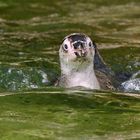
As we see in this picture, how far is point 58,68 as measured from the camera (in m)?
12.9

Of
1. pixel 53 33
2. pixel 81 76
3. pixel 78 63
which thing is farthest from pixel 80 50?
pixel 53 33

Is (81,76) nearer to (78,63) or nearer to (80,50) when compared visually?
(78,63)

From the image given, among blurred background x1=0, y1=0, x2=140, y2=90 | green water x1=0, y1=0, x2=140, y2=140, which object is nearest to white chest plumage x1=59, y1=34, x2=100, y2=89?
green water x1=0, y1=0, x2=140, y2=140

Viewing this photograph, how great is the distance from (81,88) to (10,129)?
2.66 meters

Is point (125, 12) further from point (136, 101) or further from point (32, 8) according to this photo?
point (136, 101)

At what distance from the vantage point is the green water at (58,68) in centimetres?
816

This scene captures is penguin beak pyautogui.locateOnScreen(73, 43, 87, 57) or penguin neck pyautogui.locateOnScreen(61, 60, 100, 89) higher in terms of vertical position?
penguin beak pyautogui.locateOnScreen(73, 43, 87, 57)

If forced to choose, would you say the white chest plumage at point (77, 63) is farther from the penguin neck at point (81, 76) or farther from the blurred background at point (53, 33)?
the blurred background at point (53, 33)

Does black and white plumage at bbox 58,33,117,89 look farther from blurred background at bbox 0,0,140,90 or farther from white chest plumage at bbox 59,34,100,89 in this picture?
blurred background at bbox 0,0,140,90

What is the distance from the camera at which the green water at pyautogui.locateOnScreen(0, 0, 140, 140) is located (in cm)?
816

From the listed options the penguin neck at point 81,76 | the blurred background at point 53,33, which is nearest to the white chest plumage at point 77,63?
the penguin neck at point 81,76

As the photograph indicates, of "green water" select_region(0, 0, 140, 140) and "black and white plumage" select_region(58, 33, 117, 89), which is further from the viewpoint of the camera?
"black and white plumage" select_region(58, 33, 117, 89)

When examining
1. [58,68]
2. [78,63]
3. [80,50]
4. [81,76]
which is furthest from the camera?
[58,68]

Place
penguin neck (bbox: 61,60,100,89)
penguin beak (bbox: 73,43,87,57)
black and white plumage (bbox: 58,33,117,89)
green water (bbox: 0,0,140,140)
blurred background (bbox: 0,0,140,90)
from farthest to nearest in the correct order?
blurred background (bbox: 0,0,140,90), penguin neck (bbox: 61,60,100,89), black and white plumage (bbox: 58,33,117,89), penguin beak (bbox: 73,43,87,57), green water (bbox: 0,0,140,140)
